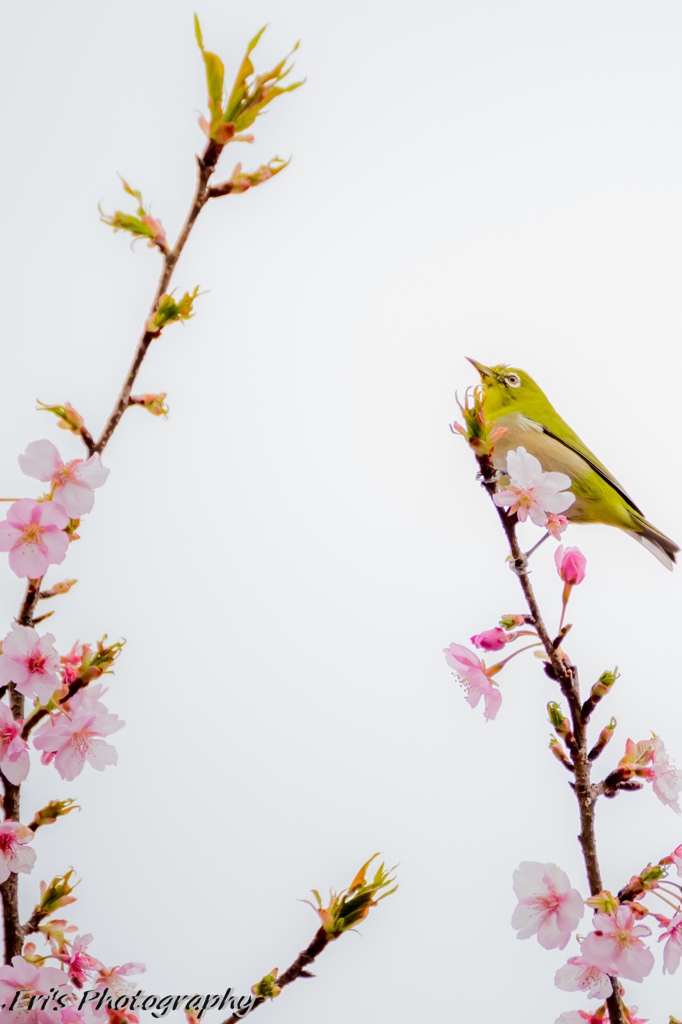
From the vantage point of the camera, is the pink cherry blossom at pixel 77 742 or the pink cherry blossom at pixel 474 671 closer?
the pink cherry blossom at pixel 77 742

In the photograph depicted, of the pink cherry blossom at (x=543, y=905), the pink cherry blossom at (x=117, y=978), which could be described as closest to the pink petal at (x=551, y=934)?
the pink cherry blossom at (x=543, y=905)

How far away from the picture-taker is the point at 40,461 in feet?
3.05

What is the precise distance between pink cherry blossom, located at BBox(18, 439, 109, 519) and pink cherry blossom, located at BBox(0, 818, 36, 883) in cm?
38

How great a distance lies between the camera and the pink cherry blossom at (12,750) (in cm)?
88

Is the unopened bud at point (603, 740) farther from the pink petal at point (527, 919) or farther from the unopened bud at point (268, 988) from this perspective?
the unopened bud at point (268, 988)

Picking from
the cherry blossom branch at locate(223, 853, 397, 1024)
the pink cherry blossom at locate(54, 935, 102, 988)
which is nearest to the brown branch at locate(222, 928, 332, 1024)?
the cherry blossom branch at locate(223, 853, 397, 1024)

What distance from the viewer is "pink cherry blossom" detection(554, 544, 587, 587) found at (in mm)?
985

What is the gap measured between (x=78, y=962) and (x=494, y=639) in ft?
2.32

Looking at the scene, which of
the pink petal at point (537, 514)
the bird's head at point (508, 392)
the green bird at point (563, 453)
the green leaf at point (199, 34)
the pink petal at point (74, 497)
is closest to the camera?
the green leaf at point (199, 34)

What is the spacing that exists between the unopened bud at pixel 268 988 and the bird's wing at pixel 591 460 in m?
1.31

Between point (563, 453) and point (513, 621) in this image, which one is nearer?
point (513, 621)

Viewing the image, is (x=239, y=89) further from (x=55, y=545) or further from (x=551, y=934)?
(x=551, y=934)

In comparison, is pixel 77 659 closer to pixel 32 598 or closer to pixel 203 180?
pixel 32 598

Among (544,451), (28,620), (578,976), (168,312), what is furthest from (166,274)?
(544,451)
